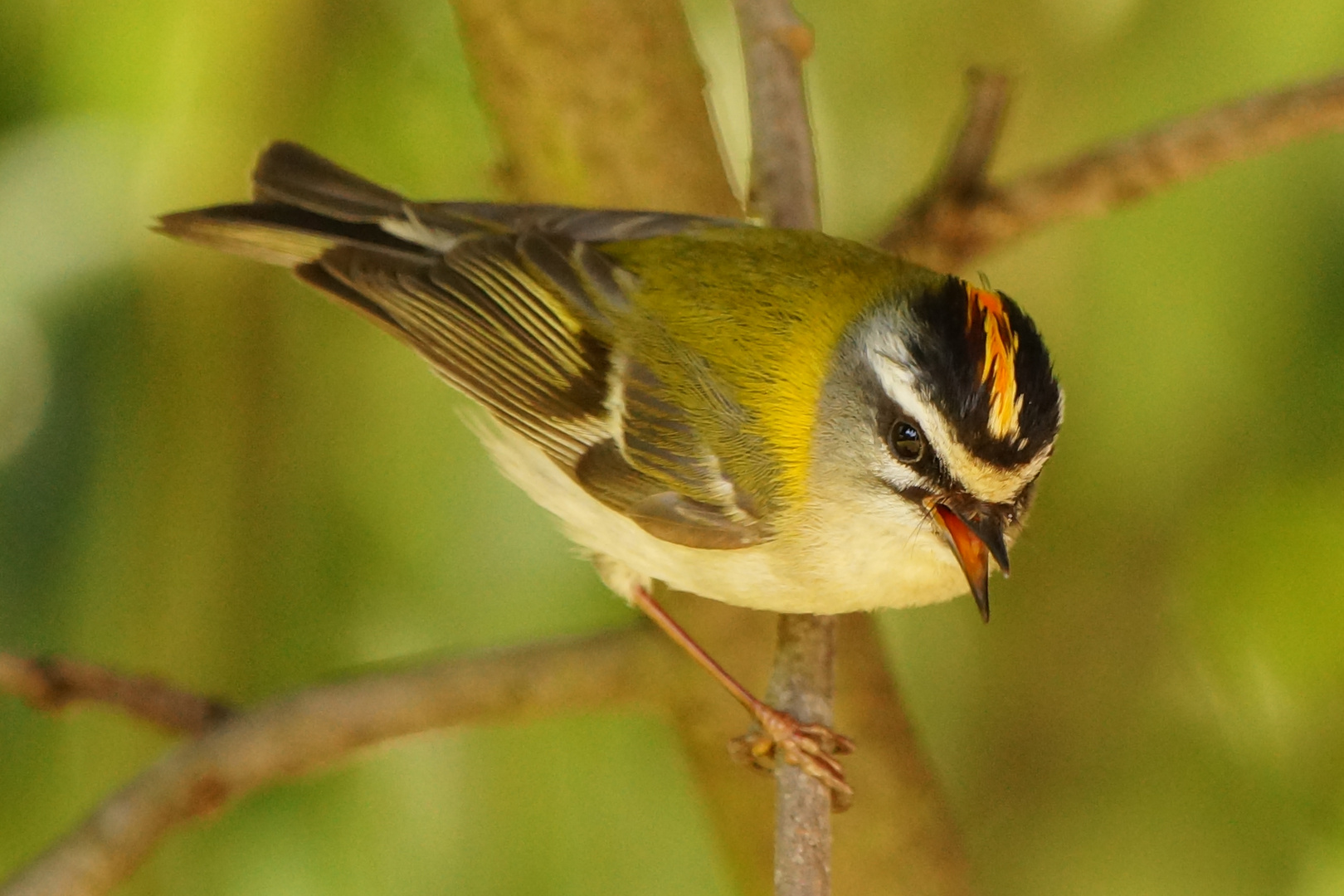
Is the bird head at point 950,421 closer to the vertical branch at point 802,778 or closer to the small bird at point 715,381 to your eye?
the small bird at point 715,381

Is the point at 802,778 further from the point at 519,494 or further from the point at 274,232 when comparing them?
the point at 274,232

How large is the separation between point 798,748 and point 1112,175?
2.60 feet

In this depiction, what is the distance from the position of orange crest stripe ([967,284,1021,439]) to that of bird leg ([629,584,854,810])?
0.37 metres

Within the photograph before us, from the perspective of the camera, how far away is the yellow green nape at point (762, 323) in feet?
5.32

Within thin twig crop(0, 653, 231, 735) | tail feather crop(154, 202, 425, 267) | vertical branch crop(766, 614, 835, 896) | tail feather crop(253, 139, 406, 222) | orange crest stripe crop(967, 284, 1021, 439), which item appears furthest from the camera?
tail feather crop(253, 139, 406, 222)

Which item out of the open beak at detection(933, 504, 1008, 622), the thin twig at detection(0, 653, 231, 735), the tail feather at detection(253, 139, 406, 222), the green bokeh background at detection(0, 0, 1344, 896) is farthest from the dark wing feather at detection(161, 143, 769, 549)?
the thin twig at detection(0, 653, 231, 735)

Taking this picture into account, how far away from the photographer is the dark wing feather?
166cm

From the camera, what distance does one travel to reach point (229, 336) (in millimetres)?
1879

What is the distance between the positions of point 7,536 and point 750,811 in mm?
948

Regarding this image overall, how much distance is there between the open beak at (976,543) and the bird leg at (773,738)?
22cm

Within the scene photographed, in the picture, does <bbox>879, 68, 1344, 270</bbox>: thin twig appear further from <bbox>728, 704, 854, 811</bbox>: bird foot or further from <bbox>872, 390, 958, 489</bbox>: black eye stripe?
<bbox>728, 704, 854, 811</bbox>: bird foot

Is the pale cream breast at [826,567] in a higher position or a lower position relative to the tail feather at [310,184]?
lower

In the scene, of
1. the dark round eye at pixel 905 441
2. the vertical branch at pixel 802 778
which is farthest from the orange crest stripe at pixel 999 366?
the vertical branch at pixel 802 778

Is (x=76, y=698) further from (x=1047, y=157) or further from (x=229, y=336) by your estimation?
(x=1047, y=157)
